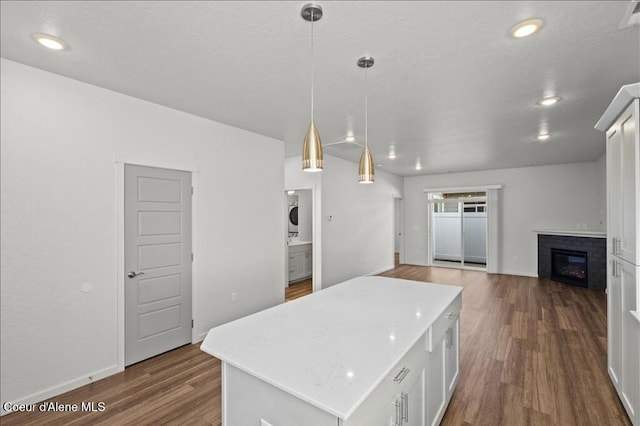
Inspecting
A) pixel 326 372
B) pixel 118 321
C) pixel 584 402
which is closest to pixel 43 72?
pixel 118 321

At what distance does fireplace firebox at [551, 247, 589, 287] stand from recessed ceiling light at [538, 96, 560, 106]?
15.2 ft

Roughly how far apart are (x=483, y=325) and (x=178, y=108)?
183 inches

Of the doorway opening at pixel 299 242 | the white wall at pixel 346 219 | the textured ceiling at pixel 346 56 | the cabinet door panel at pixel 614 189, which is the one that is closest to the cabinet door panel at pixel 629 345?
the cabinet door panel at pixel 614 189

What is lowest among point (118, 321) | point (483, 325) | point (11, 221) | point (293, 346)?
point (483, 325)

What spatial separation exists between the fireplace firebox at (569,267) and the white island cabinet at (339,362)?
587cm

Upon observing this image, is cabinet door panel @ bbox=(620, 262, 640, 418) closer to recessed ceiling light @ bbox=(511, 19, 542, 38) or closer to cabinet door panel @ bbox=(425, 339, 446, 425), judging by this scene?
cabinet door panel @ bbox=(425, 339, 446, 425)

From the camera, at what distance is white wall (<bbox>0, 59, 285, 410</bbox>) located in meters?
2.32

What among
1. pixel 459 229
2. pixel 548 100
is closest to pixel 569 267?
pixel 459 229

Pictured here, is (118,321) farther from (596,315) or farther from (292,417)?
(596,315)

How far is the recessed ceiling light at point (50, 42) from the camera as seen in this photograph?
1.97 metres

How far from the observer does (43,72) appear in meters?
2.45

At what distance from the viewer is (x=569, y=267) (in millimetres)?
6465

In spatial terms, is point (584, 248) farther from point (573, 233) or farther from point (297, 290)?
point (297, 290)

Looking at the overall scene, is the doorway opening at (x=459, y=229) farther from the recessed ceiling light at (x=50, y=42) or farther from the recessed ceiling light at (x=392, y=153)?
the recessed ceiling light at (x=50, y=42)
